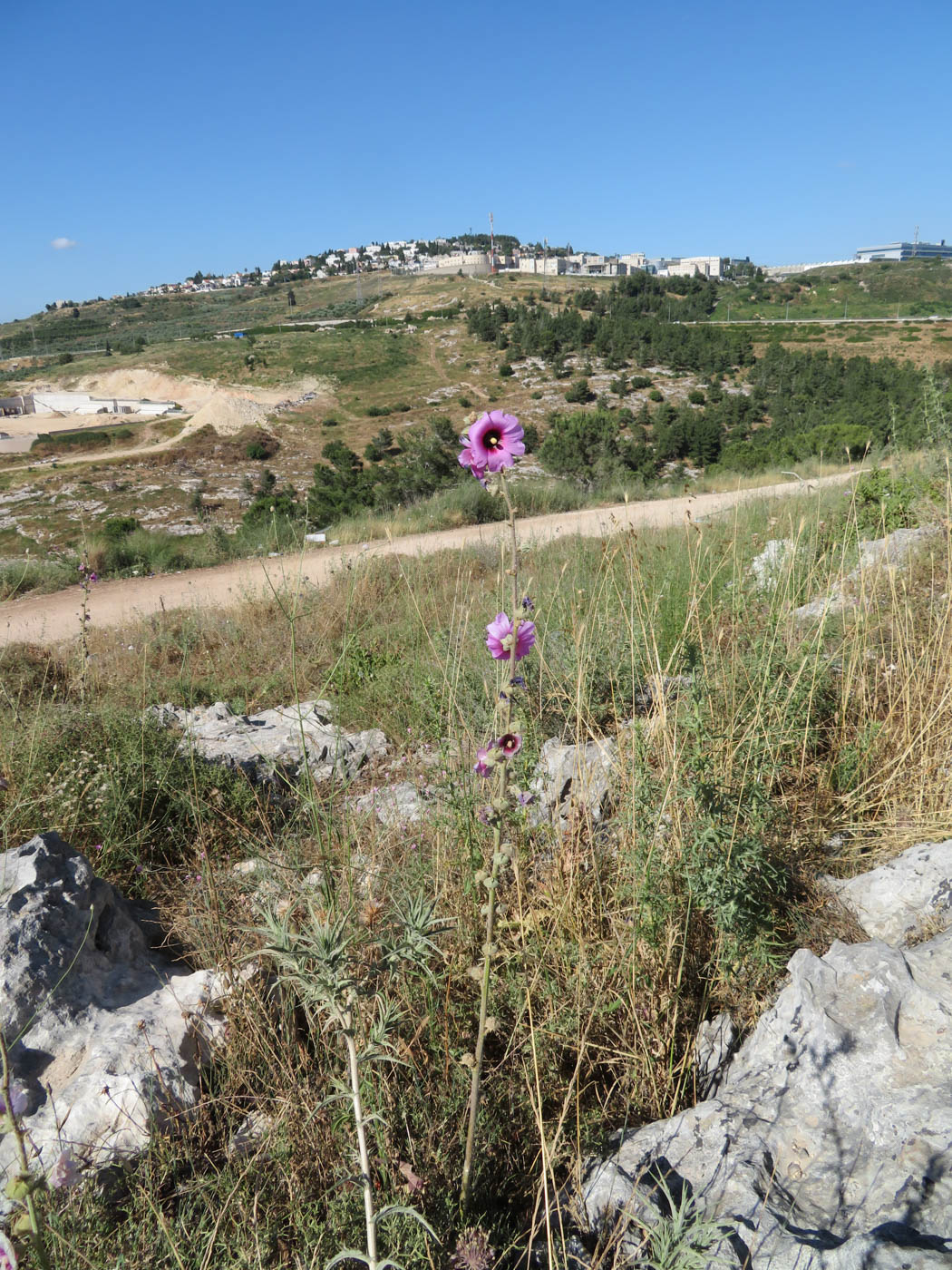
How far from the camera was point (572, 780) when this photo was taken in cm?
301

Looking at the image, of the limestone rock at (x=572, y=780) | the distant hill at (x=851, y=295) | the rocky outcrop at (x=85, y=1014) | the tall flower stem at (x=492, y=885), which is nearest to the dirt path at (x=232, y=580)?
the limestone rock at (x=572, y=780)

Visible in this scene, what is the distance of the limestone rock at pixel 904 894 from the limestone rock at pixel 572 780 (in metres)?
0.76

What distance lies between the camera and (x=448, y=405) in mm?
41906

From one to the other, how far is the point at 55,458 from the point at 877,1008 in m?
42.4

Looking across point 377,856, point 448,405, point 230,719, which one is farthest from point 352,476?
point 377,856

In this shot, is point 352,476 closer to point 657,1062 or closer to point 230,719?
point 230,719

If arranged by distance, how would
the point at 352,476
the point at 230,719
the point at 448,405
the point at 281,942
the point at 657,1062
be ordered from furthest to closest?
the point at 448,405 < the point at 352,476 < the point at 230,719 < the point at 657,1062 < the point at 281,942

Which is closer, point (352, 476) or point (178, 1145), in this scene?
point (178, 1145)

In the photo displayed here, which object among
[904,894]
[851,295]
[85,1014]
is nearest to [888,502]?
[904,894]

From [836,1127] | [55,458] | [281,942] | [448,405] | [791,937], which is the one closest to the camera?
[281,942]

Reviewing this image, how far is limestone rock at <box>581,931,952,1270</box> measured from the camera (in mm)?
1368

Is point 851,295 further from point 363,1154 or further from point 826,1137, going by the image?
point 363,1154

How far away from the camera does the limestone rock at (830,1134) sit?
4.49 feet

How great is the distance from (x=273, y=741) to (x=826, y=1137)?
10.7 ft
